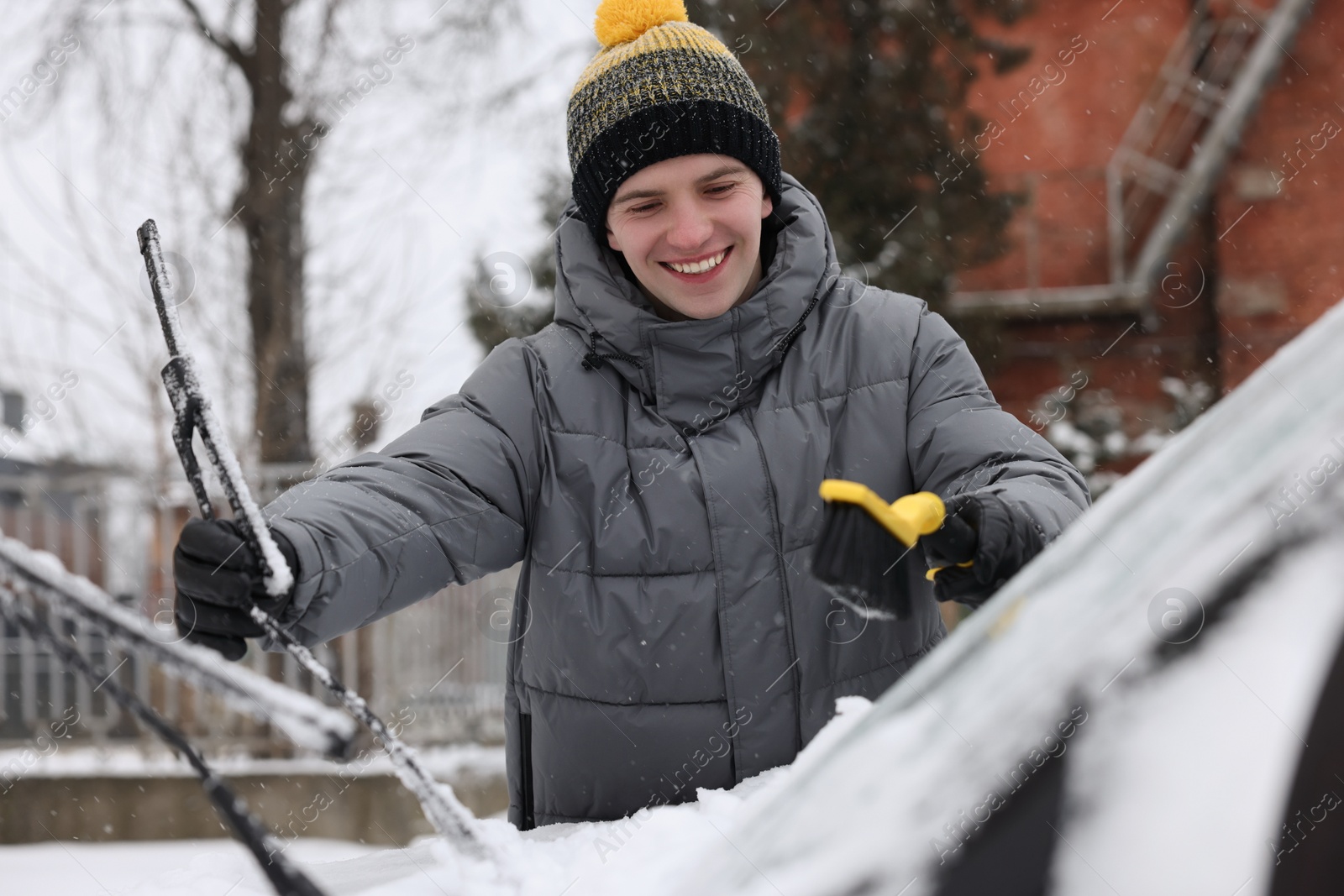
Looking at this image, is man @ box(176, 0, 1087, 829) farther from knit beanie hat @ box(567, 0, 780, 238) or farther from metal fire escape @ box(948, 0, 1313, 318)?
metal fire escape @ box(948, 0, 1313, 318)

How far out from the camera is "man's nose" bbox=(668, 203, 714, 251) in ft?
6.03

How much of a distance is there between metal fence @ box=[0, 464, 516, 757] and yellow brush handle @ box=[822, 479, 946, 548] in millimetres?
5067

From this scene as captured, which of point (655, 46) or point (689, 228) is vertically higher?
point (655, 46)

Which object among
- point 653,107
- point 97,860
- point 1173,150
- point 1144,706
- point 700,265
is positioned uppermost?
point 1173,150

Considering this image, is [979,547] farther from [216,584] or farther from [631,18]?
[631,18]

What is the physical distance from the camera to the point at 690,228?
6.03 feet

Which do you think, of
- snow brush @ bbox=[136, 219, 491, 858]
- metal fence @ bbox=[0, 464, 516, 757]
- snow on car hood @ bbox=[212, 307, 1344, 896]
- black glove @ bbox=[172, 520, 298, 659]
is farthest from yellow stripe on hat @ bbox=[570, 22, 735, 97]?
metal fence @ bbox=[0, 464, 516, 757]

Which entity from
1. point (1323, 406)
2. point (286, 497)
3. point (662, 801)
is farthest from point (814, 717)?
point (1323, 406)

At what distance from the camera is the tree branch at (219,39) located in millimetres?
6793

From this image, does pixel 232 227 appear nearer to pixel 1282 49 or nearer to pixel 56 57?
pixel 56 57

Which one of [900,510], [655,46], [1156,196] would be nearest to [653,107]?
[655,46]

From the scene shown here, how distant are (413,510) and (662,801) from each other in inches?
24.9

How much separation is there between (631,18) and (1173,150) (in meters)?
8.85

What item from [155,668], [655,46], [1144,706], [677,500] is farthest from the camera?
[155,668]
